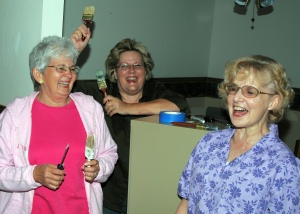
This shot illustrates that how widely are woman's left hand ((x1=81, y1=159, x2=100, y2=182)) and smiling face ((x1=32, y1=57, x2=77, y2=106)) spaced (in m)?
0.33

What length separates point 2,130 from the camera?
154cm

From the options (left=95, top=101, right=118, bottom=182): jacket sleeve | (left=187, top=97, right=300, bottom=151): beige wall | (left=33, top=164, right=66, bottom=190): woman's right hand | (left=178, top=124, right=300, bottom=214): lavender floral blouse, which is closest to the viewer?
(left=178, top=124, right=300, bottom=214): lavender floral blouse

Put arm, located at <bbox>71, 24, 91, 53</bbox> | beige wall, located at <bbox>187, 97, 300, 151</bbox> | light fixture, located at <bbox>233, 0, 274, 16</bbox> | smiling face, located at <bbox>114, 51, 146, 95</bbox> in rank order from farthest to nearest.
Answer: beige wall, located at <bbox>187, 97, 300, 151</bbox> < light fixture, located at <bbox>233, 0, 274, 16</bbox> < smiling face, located at <bbox>114, 51, 146, 95</bbox> < arm, located at <bbox>71, 24, 91, 53</bbox>

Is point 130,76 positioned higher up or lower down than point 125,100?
higher up

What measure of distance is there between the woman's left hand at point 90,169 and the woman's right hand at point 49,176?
118mm

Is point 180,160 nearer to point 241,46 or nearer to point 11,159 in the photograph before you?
point 11,159

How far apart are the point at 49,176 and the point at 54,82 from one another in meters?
0.42

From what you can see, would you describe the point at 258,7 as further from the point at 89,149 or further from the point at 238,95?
the point at 89,149

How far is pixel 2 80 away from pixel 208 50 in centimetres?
293

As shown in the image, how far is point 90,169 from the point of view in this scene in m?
1.54

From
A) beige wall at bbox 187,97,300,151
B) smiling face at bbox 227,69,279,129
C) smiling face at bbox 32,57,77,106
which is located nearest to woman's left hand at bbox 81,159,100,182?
smiling face at bbox 32,57,77,106

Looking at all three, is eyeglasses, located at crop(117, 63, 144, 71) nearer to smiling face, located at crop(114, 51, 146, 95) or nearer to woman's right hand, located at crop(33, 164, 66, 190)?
smiling face, located at crop(114, 51, 146, 95)

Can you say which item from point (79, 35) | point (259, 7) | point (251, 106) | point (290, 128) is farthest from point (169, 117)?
point (259, 7)

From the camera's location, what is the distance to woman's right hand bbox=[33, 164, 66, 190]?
1439 millimetres
